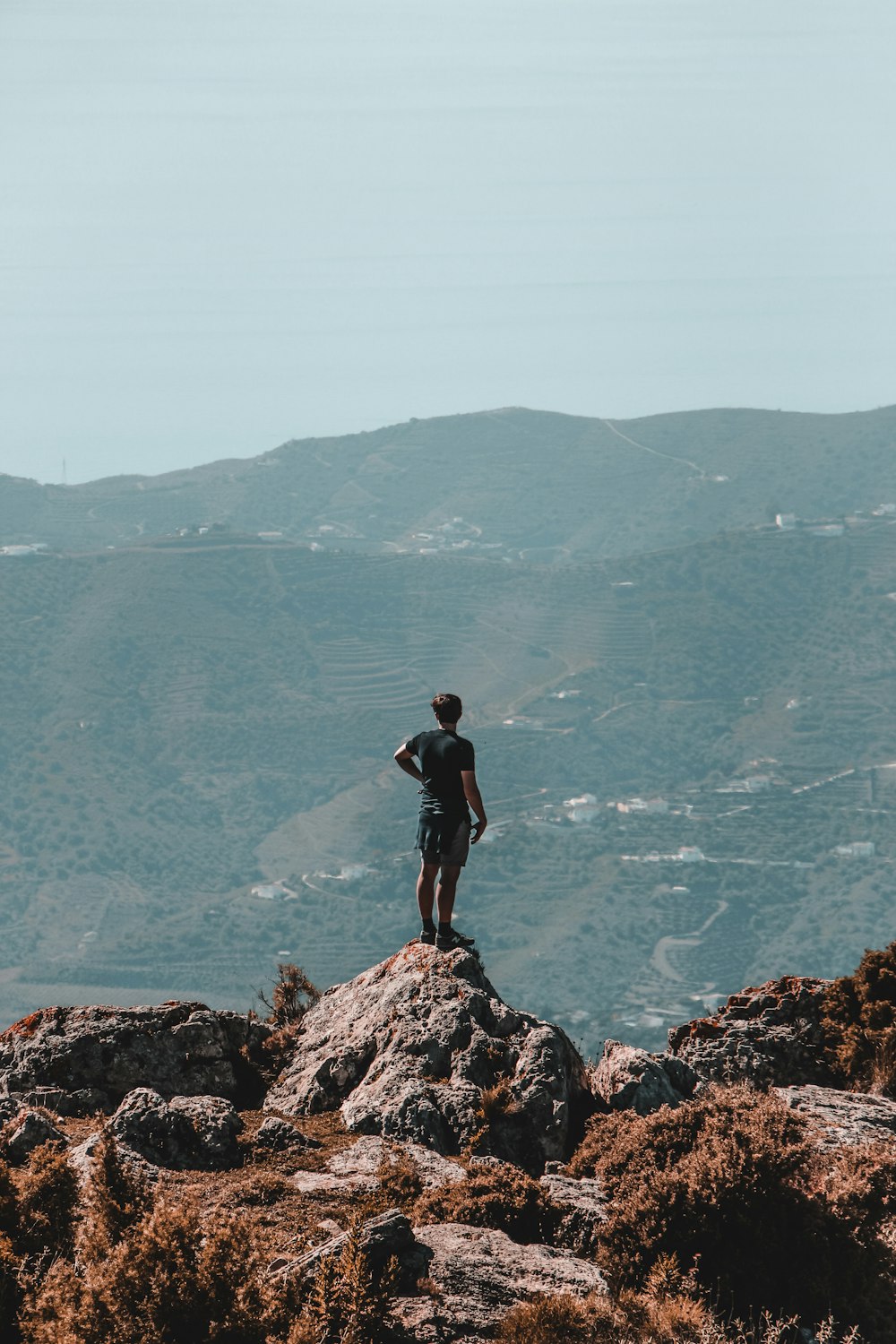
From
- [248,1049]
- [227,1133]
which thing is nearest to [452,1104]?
[227,1133]

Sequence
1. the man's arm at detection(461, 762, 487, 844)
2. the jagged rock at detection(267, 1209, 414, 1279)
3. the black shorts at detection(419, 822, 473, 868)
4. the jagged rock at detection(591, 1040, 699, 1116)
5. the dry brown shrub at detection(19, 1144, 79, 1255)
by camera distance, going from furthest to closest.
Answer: the black shorts at detection(419, 822, 473, 868) < the man's arm at detection(461, 762, 487, 844) < the jagged rock at detection(591, 1040, 699, 1116) < the dry brown shrub at detection(19, 1144, 79, 1255) < the jagged rock at detection(267, 1209, 414, 1279)

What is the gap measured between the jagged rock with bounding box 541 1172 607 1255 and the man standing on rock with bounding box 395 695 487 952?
3.28 meters

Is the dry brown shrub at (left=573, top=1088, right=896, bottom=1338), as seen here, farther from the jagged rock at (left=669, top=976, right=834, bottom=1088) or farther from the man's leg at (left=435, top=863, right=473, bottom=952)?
the man's leg at (left=435, top=863, right=473, bottom=952)

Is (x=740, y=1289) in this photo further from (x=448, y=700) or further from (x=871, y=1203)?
(x=448, y=700)

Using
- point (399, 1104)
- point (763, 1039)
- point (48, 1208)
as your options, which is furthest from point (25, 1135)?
point (763, 1039)

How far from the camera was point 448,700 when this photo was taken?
1202cm

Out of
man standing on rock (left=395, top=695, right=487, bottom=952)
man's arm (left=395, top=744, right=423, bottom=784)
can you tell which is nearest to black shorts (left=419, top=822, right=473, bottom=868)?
man standing on rock (left=395, top=695, right=487, bottom=952)

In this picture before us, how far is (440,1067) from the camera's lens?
33.9ft

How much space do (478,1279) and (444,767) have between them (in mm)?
5072

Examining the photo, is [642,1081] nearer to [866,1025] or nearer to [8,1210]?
[866,1025]

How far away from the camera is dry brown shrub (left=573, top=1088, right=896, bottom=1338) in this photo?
Result: 743cm

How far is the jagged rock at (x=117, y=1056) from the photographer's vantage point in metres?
10.5

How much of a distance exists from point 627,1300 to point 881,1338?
146 cm

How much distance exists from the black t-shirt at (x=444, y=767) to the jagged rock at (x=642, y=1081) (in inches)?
98.2
